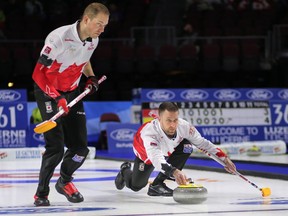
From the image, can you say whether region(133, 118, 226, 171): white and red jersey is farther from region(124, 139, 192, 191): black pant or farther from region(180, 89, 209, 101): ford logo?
region(180, 89, 209, 101): ford logo

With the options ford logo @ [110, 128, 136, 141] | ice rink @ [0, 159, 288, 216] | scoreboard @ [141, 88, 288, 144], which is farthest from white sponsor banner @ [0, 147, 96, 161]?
ice rink @ [0, 159, 288, 216]

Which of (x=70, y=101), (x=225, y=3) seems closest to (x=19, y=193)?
(x=70, y=101)

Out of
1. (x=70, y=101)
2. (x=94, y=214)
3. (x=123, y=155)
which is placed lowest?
(x=123, y=155)

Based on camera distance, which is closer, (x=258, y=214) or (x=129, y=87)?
(x=258, y=214)

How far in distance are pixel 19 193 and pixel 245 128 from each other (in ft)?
26.1

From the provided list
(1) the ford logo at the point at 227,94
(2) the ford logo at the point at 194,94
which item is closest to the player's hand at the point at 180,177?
(2) the ford logo at the point at 194,94

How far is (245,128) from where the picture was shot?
1497 centimetres

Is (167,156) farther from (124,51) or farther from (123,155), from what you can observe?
(124,51)

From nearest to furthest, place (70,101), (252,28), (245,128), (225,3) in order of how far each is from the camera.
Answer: (70,101)
(245,128)
(252,28)
(225,3)

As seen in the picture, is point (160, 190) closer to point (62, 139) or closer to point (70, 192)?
point (70, 192)

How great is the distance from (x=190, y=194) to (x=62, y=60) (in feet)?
5.26

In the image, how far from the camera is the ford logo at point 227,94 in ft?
49.5

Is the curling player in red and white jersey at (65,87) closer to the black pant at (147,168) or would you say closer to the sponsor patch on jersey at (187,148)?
the black pant at (147,168)

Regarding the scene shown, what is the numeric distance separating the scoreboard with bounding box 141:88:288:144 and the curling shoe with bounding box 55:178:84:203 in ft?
25.5
